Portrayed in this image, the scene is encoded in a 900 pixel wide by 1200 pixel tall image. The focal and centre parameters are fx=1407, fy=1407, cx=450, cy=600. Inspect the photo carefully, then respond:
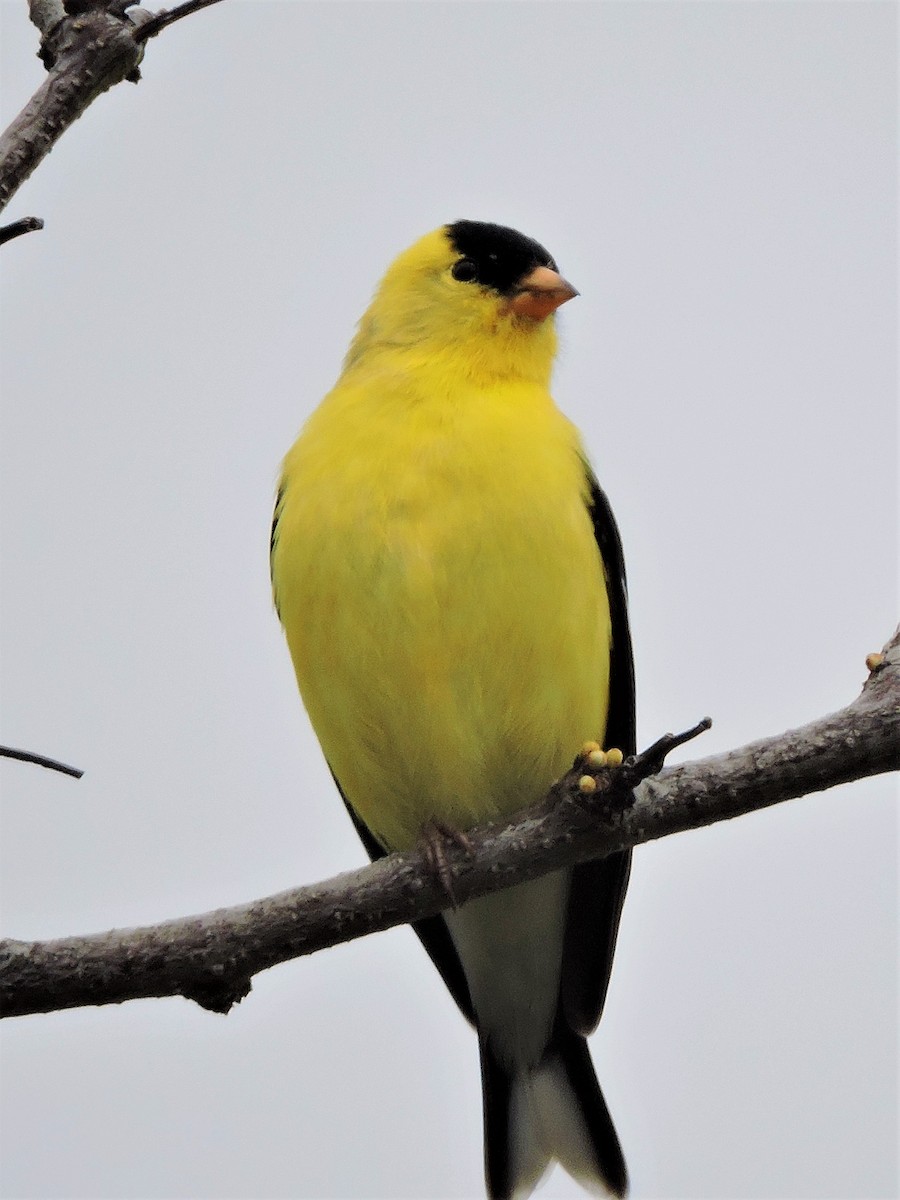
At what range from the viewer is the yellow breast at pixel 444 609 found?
12.4 feet

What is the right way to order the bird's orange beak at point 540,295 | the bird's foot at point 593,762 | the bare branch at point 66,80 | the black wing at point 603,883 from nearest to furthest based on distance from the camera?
the bare branch at point 66,80 < the bird's foot at point 593,762 < the black wing at point 603,883 < the bird's orange beak at point 540,295

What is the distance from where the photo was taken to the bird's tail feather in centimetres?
470

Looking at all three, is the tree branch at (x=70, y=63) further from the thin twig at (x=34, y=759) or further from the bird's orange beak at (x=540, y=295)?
the bird's orange beak at (x=540, y=295)

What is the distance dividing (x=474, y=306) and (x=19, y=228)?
2718 mm

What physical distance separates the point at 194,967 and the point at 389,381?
2.09 m

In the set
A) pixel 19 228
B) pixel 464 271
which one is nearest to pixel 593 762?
pixel 19 228

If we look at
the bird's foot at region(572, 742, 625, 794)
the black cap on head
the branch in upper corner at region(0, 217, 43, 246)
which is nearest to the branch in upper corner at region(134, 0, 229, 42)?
the branch in upper corner at region(0, 217, 43, 246)

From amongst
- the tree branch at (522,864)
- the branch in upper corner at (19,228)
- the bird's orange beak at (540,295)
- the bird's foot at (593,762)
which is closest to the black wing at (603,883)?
the bird's orange beak at (540,295)

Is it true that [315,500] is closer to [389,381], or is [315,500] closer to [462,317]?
[389,381]

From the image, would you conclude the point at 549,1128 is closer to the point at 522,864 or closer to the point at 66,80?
the point at 522,864

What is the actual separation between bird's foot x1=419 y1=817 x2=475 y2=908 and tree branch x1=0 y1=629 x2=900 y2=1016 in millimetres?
117

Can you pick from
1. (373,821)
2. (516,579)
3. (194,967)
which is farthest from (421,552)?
(194,967)

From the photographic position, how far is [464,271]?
4.98m

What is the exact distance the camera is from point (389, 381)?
4430mm
